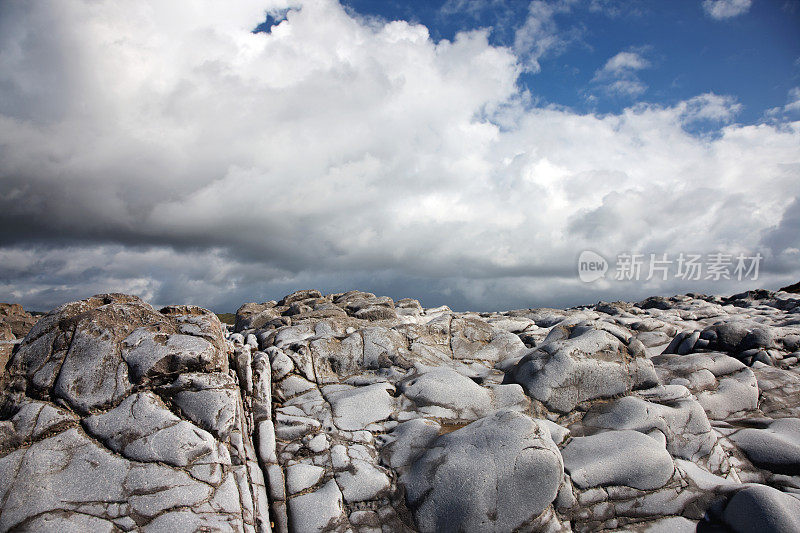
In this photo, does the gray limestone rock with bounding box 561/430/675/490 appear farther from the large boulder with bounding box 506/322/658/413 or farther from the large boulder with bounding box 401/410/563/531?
the large boulder with bounding box 506/322/658/413

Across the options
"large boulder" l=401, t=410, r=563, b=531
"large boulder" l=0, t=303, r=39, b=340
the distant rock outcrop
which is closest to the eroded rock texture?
"large boulder" l=401, t=410, r=563, b=531

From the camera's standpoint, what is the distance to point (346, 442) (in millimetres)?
8258

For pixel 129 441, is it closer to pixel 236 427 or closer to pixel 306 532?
pixel 236 427

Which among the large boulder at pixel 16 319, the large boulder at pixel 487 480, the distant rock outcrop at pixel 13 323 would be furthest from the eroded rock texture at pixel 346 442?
the large boulder at pixel 16 319

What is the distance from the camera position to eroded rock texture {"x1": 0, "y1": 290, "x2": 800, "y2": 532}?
6.29 meters

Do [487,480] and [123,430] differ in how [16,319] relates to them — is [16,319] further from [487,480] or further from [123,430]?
[487,480]

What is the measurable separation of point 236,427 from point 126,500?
1896 millimetres

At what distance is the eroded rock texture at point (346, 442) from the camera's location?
6.29m

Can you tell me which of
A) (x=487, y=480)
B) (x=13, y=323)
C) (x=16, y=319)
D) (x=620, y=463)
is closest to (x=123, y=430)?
(x=487, y=480)

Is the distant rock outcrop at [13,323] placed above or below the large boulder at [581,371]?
below

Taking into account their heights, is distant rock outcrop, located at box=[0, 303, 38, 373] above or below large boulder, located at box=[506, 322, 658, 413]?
below

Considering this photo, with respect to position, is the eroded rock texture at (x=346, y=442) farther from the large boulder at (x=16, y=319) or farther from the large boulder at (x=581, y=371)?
the large boulder at (x=16, y=319)

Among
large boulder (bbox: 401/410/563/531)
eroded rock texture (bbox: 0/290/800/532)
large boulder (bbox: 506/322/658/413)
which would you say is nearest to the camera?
eroded rock texture (bbox: 0/290/800/532)

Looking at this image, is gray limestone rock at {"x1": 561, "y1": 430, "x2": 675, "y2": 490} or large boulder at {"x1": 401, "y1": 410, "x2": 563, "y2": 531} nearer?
large boulder at {"x1": 401, "y1": 410, "x2": 563, "y2": 531}
